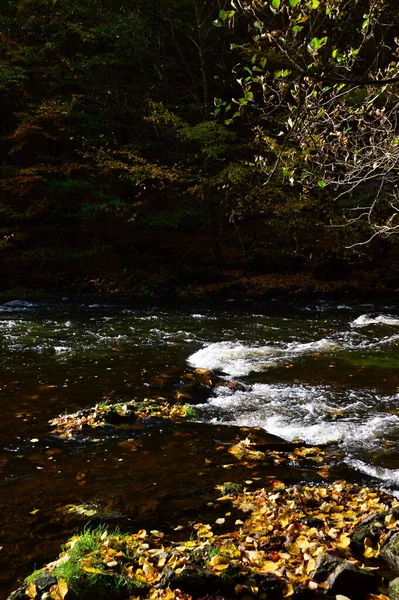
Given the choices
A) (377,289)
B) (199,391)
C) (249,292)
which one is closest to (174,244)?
(249,292)

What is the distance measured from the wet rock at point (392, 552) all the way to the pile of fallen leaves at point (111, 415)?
3.53 meters

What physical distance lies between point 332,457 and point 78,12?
2038 cm

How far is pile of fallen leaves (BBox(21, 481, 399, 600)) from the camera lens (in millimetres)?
3248

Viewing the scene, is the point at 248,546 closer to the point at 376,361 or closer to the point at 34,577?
the point at 34,577

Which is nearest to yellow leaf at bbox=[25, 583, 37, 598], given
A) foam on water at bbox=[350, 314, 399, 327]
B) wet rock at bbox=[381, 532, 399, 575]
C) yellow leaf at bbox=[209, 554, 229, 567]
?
yellow leaf at bbox=[209, 554, 229, 567]

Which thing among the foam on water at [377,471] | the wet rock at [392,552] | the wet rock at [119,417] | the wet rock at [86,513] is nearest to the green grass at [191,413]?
the wet rock at [119,417]

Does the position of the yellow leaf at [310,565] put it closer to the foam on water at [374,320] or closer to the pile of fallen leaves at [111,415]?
the pile of fallen leaves at [111,415]

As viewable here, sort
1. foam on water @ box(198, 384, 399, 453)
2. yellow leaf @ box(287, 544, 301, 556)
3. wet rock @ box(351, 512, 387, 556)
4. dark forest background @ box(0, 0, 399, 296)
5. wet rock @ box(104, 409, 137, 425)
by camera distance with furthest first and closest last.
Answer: dark forest background @ box(0, 0, 399, 296), wet rock @ box(104, 409, 137, 425), foam on water @ box(198, 384, 399, 453), wet rock @ box(351, 512, 387, 556), yellow leaf @ box(287, 544, 301, 556)

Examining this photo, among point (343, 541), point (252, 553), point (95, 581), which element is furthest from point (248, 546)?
point (95, 581)

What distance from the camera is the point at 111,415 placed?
670 cm

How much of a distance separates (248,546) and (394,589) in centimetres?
107

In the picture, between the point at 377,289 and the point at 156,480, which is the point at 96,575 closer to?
the point at 156,480

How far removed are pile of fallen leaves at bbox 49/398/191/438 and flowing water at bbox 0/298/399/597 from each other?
0.21m

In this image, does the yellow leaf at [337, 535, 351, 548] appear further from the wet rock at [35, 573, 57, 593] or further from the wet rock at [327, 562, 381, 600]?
the wet rock at [35, 573, 57, 593]
